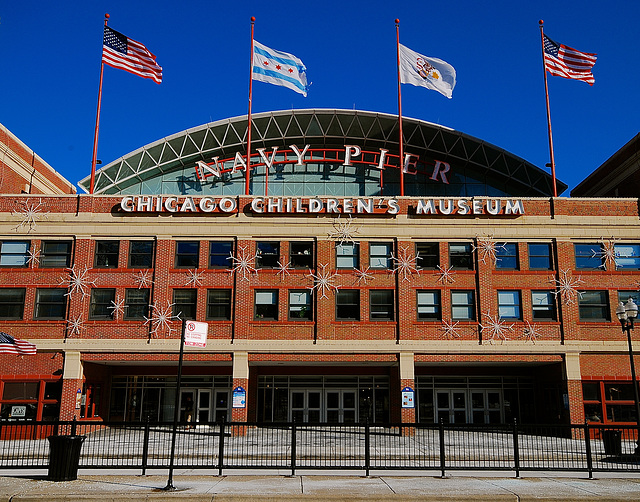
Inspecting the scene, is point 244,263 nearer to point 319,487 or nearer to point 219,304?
point 219,304

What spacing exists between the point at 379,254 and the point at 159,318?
39.1 ft

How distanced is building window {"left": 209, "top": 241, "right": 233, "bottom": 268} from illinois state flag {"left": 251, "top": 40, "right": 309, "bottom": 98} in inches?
387

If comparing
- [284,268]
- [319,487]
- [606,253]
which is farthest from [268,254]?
[319,487]

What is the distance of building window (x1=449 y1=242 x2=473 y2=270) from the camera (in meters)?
33.7

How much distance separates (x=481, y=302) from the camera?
32.9 m

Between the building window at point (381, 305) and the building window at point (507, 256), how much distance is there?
6.01 metres

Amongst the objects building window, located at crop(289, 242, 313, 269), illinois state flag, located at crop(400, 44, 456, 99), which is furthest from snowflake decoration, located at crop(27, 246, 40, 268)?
illinois state flag, located at crop(400, 44, 456, 99)

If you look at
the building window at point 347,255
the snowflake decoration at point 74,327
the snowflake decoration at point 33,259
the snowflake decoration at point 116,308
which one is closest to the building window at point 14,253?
the snowflake decoration at point 33,259

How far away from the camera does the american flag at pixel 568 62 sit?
34.4m

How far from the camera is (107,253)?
33.5 metres

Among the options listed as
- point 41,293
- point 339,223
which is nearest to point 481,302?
point 339,223

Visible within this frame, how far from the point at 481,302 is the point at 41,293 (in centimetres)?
2280

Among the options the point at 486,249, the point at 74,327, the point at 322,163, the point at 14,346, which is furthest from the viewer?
the point at 322,163

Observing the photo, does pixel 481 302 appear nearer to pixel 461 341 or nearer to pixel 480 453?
pixel 461 341
